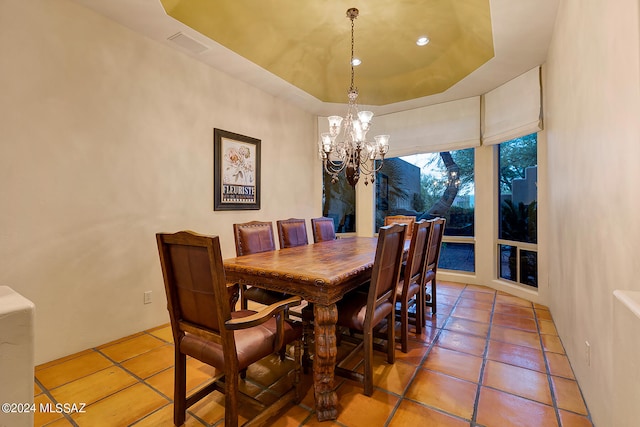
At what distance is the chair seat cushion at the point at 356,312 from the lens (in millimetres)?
1905

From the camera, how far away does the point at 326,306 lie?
1647mm

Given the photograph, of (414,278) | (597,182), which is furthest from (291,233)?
(597,182)

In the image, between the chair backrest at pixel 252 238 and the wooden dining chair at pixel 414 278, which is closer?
the wooden dining chair at pixel 414 278

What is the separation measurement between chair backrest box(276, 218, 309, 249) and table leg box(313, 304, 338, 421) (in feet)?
5.21

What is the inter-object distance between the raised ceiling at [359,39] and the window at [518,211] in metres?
0.98

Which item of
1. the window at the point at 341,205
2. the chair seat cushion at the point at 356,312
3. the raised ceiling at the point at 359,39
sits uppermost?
the raised ceiling at the point at 359,39

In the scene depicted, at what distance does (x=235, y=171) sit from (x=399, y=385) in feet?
9.85

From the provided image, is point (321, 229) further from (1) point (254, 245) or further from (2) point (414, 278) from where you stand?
(2) point (414, 278)

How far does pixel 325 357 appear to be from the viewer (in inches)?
65.6

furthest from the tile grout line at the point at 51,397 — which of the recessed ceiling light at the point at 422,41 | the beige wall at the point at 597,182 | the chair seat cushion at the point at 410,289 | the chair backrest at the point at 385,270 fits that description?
the recessed ceiling light at the point at 422,41

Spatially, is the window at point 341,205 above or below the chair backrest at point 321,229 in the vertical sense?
above

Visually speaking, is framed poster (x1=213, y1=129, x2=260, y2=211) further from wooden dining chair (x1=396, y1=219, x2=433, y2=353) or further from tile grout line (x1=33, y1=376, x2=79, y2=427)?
wooden dining chair (x1=396, y1=219, x2=433, y2=353)

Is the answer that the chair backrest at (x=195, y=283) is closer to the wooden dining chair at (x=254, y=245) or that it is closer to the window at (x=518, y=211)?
the wooden dining chair at (x=254, y=245)

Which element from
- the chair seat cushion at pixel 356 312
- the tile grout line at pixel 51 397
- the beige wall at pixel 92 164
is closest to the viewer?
the tile grout line at pixel 51 397
